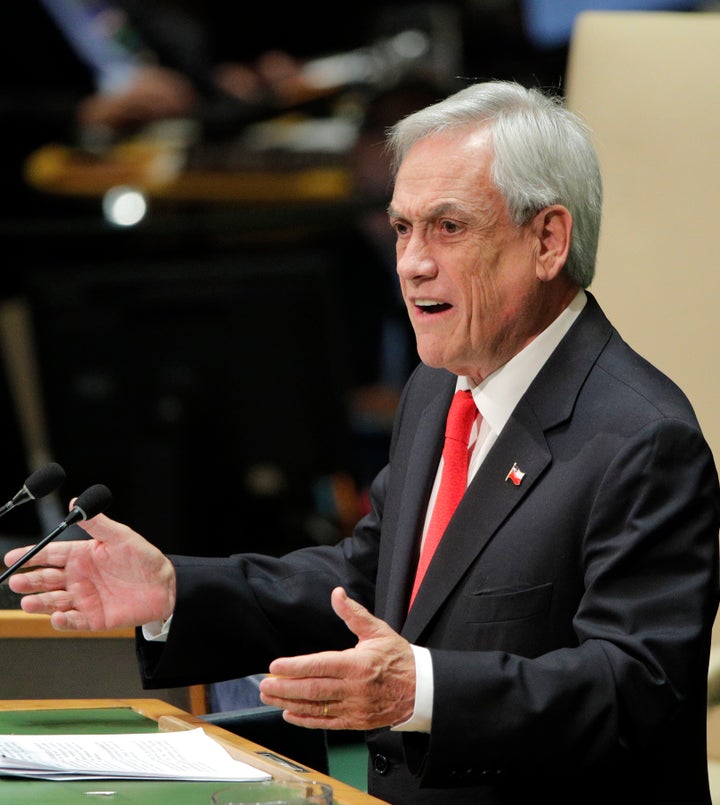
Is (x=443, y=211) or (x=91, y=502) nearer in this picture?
(x=91, y=502)

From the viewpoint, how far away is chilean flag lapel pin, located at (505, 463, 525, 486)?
1.76 meters

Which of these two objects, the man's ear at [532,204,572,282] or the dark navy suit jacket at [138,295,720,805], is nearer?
the dark navy suit jacket at [138,295,720,805]

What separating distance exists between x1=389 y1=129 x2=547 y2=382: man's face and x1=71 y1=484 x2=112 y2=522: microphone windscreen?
0.42 metres

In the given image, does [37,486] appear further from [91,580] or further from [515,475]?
[515,475]

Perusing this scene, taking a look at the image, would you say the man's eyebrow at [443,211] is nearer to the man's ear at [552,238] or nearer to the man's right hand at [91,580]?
the man's ear at [552,238]

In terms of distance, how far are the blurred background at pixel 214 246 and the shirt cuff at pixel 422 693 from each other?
197 centimetres

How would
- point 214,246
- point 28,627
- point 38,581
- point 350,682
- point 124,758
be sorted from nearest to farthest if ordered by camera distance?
point 350,682, point 124,758, point 38,581, point 28,627, point 214,246

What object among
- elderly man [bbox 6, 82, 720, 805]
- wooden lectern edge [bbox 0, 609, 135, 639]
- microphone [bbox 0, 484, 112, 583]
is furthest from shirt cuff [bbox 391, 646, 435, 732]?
wooden lectern edge [bbox 0, 609, 135, 639]

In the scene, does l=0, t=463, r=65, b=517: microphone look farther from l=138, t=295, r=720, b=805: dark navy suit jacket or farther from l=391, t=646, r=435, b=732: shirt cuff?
l=391, t=646, r=435, b=732: shirt cuff

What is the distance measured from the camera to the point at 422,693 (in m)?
1.53

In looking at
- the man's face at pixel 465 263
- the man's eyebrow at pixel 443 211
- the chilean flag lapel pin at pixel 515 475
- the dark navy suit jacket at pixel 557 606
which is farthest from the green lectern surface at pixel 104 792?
the man's eyebrow at pixel 443 211

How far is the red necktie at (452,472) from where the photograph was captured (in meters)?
1.85

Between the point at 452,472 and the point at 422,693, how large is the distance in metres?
0.40

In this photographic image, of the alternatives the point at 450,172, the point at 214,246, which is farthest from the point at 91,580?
the point at 214,246
